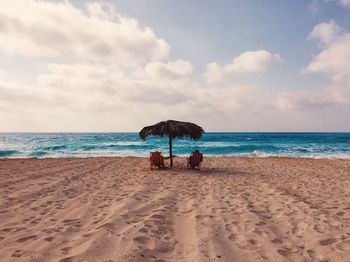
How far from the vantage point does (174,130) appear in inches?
513

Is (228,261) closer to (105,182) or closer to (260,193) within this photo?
(260,193)

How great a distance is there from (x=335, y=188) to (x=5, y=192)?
Result: 28.8ft

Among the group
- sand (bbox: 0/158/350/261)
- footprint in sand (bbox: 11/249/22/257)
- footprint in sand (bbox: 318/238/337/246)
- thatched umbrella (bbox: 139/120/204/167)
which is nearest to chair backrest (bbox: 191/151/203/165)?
thatched umbrella (bbox: 139/120/204/167)

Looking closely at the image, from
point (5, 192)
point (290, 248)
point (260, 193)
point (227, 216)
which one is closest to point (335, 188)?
point (260, 193)

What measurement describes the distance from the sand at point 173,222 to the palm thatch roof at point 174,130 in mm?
4455

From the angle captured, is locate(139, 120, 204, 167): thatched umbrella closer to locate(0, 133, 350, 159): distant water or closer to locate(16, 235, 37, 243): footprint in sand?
locate(16, 235, 37, 243): footprint in sand

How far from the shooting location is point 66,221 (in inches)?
201

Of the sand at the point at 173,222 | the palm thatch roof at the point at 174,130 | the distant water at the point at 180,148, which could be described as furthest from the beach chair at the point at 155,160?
the distant water at the point at 180,148

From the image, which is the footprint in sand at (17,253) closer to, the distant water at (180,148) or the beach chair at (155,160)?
the beach chair at (155,160)

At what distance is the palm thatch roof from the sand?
446 cm

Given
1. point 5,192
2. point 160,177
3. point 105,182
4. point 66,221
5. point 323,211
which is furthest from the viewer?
point 160,177

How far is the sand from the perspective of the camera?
12.5 feet

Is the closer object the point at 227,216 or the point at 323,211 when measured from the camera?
the point at 227,216

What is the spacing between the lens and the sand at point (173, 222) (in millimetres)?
3816
